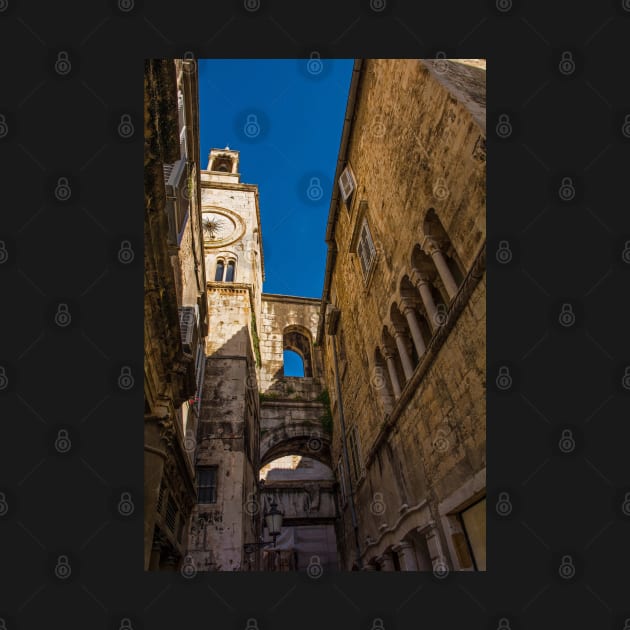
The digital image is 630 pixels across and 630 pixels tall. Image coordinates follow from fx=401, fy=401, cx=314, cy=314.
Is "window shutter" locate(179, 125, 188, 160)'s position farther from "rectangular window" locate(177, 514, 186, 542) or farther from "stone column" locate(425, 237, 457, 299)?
"rectangular window" locate(177, 514, 186, 542)

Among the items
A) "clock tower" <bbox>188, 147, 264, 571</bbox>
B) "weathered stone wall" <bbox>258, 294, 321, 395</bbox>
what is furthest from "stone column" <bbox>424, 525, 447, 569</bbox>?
"weathered stone wall" <bbox>258, 294, 321, 395</bbox>

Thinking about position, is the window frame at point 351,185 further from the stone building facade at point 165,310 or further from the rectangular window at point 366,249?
the stone building facade at point 165,310

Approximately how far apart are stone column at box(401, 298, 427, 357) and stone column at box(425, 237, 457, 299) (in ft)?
4.89

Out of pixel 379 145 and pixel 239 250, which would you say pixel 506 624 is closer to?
pixel 379 145

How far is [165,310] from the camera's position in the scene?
6020 millimetres

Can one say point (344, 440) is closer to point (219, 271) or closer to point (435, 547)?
point (435, 547)

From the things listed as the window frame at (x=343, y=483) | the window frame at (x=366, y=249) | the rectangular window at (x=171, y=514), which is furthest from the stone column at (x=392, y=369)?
the window frame at (x=343, y=483)

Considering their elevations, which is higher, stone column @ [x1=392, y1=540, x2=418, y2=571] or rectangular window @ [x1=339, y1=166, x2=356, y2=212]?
rectangular window @ [x1=339, y1=166, x2=356, y2=212]

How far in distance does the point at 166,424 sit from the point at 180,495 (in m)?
3.60

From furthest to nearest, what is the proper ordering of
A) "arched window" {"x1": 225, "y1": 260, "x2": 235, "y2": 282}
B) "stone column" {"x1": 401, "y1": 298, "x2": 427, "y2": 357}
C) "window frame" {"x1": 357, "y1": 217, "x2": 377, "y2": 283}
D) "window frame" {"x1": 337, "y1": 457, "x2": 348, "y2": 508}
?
"arched window" {"x1": 225, "y1": 260, "x2": 235, "y2": 282} → "window frame" {"x1": 337, "y1": 457, "x2": 348, "y2": 508} → "window frame" {"x1": 357, "y1": 217, "x2": 377, "y2": 283} → "stone column" {"x1": 401, "y1": 298, "x2": 427, "y2": 357}

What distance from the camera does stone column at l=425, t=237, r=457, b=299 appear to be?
243 inches

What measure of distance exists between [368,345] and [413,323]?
316 centimetres

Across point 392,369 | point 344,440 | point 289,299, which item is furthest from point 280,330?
point 392,369

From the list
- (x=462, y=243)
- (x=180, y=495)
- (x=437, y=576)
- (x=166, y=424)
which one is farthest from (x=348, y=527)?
(x=437, y=576)
